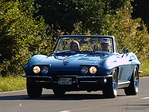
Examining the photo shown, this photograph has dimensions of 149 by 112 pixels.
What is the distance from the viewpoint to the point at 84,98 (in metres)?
13.5

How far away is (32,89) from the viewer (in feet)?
44.0

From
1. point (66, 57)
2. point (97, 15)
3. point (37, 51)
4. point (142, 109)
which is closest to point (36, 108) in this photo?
point (142, 109)

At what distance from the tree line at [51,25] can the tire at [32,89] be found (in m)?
7.84

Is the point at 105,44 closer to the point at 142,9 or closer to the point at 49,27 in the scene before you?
the point at 49,27

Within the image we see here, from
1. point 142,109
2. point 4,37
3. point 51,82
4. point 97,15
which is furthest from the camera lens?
point 97,15

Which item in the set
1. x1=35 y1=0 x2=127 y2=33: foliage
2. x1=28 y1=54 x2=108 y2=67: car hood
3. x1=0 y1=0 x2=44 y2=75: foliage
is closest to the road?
x1=28 y1=54 x2=108 y2=67: car hood

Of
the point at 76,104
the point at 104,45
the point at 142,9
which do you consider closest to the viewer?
the point at 76,104

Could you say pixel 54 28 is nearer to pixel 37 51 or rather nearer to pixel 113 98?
pixel 37 51

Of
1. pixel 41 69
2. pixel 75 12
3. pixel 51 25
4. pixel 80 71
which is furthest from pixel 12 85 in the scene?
pixel 51 25

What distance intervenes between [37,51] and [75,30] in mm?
5545

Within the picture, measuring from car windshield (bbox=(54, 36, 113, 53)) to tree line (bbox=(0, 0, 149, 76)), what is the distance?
655 cm

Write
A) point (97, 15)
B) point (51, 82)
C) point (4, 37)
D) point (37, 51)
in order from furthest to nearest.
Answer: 1. point (97, 15)
2. point (37, 51)
3. point (4, 37)
4. point (51, 82)

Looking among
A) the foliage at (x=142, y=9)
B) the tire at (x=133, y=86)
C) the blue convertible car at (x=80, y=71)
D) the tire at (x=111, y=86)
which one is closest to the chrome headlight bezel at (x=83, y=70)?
the blue convertible car at (x=80, y=71)

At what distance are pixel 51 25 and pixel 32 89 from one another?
55.1 feet
